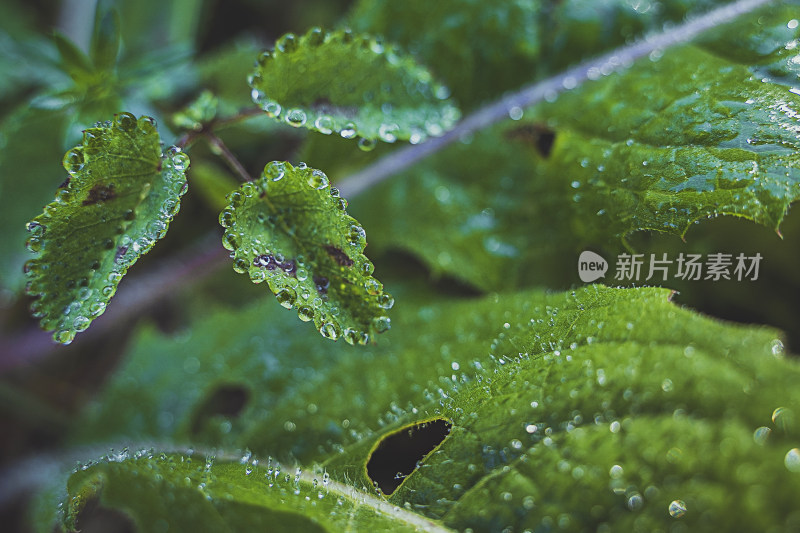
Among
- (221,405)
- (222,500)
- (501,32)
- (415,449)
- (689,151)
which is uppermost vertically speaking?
(501,32)

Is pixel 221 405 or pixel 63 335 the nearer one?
pixel 63 335

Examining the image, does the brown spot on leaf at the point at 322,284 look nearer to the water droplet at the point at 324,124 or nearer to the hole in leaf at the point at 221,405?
the water droplet at the point at 324,124

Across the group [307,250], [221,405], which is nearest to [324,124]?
[307,250]

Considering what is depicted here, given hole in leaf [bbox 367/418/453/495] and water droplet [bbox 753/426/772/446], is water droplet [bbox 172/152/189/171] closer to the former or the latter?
hole in leaf [bbox 367/418/453/495]

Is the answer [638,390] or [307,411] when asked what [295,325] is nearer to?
[307,411]

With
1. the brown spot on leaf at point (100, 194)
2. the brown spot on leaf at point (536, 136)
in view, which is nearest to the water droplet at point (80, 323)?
the brown spot on leaf at point (100, 194)

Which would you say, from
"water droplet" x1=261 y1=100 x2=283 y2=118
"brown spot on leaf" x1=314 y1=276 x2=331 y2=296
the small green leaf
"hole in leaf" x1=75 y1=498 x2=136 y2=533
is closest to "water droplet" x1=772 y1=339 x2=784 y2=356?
"brown spot on leaf" x1=314 y1=276 x2=331 y2=296

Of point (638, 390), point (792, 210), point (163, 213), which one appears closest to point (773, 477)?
point (638, 390)
